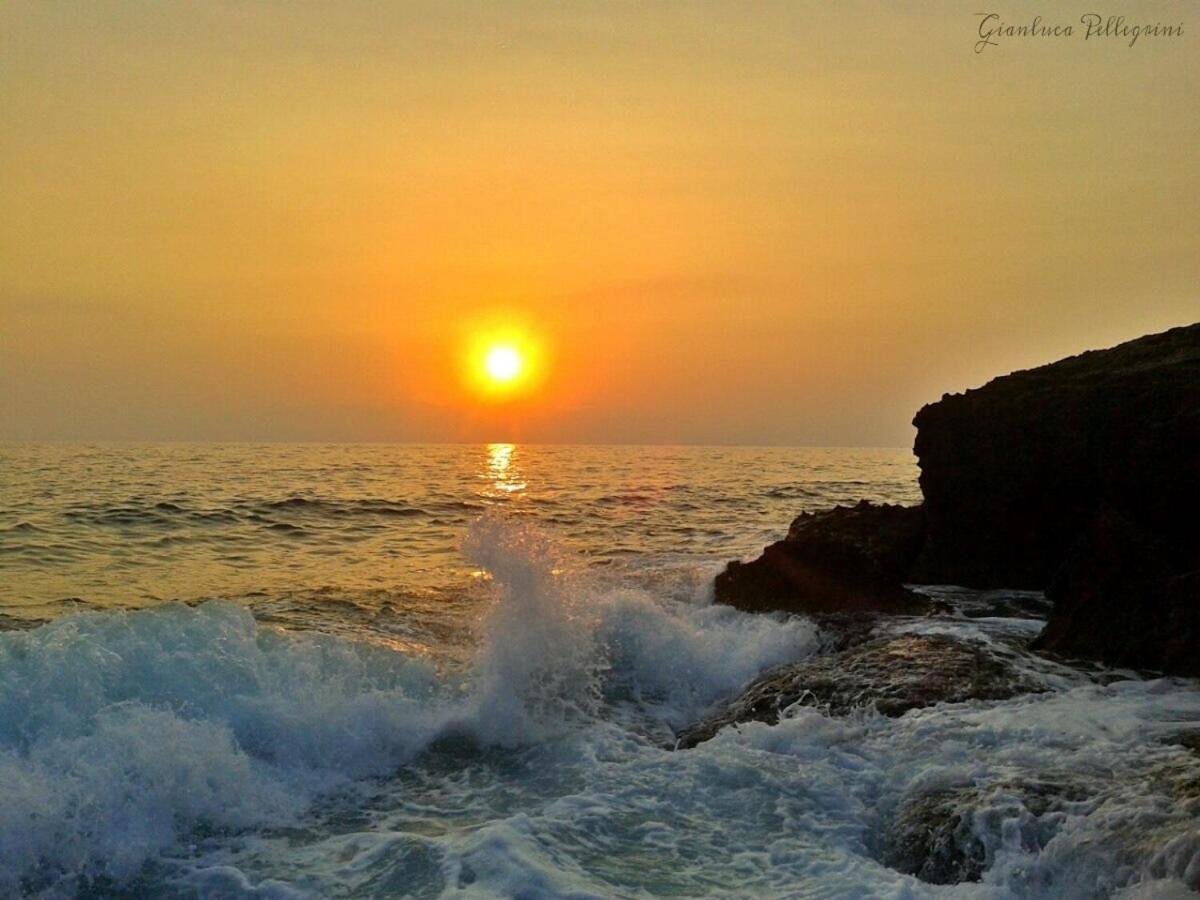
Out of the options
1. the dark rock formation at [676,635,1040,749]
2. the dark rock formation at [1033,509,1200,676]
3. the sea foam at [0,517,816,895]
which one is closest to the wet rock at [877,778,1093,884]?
the dark rock formation at [676,635,1040,749]

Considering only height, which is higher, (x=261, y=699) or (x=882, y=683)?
(x=882, y=683)

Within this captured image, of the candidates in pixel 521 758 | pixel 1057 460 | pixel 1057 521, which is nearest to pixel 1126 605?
pixel 1057 460

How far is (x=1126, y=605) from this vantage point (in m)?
9.22

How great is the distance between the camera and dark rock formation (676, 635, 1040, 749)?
8312 millimetres

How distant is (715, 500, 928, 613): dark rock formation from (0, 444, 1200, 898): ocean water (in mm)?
712

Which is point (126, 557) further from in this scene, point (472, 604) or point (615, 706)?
point (615, 706)

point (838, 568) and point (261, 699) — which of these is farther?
point (838, 568)

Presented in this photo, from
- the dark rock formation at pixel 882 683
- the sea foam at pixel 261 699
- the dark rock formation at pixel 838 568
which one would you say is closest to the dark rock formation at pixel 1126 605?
the dark rock formation at pixel 882 683

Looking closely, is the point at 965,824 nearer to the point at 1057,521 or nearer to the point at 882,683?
A: the point at 882,683

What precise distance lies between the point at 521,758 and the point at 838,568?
6394mm

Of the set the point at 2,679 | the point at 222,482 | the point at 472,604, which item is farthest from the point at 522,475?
the point at 2,679

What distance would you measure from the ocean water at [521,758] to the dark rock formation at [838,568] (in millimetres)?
712

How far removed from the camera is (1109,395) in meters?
11.9

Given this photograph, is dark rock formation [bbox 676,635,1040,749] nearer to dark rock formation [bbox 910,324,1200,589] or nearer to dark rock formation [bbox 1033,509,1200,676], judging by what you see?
dark rock formation [bbox 1033,509,1200,676]
